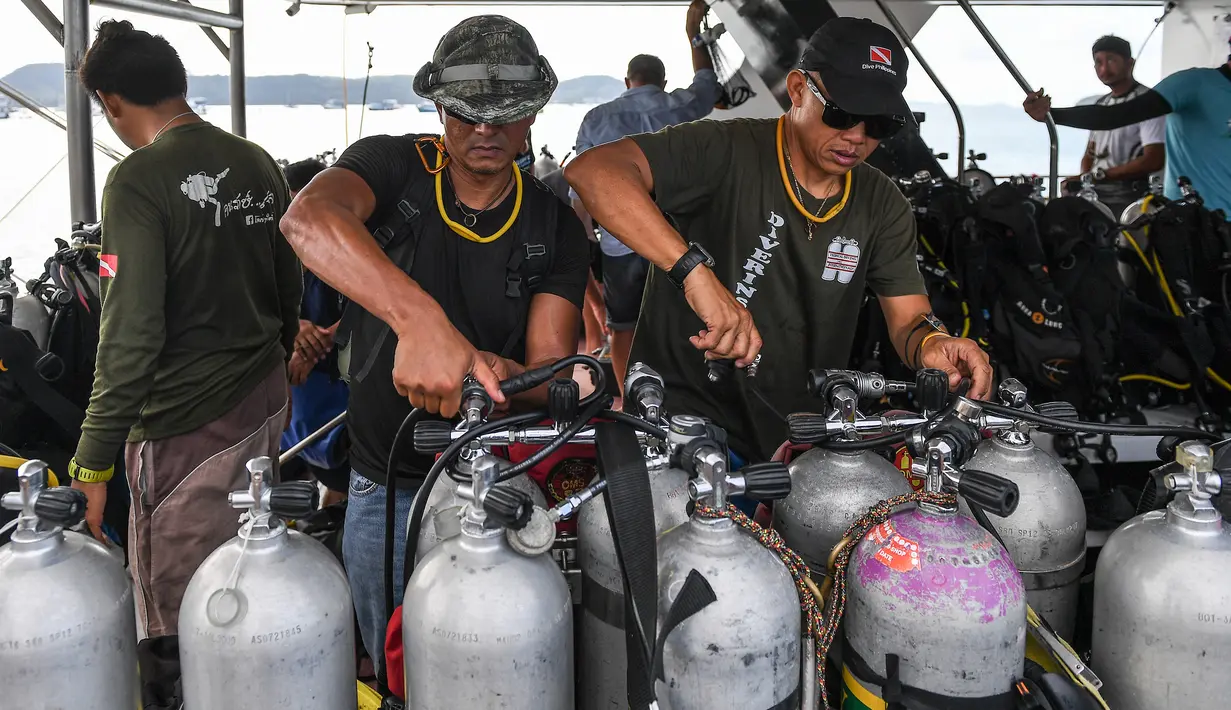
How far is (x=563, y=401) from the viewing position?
1.44m

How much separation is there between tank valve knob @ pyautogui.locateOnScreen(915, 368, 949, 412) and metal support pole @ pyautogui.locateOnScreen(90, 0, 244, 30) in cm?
407

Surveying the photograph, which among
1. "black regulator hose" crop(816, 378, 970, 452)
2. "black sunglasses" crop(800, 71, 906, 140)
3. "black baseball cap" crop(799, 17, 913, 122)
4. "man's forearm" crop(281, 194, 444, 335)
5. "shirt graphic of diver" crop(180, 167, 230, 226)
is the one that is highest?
"black baseball cap" crop(799, 17, 913, 122)

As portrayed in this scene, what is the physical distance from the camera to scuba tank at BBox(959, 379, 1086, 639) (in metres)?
1.56

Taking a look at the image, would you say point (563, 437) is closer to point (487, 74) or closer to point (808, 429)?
point (808, 429)

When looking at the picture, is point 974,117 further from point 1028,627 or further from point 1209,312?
point 1028,627

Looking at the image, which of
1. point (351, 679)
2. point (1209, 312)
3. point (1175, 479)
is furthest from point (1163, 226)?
point (351, 679)

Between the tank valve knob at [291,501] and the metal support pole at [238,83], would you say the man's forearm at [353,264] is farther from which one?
the metal support pole at [238,83]

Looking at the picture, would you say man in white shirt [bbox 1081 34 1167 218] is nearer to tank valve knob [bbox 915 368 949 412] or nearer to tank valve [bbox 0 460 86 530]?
tank valve knob [bbox 915 368 949 412]

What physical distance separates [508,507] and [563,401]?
0.28m

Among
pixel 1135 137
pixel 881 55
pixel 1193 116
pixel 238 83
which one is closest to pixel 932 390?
pixel 881 55

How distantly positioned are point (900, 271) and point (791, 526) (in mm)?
1068

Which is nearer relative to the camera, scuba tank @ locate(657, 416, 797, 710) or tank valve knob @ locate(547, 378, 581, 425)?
scuba tank @ locate(657, 416, 797, 710)

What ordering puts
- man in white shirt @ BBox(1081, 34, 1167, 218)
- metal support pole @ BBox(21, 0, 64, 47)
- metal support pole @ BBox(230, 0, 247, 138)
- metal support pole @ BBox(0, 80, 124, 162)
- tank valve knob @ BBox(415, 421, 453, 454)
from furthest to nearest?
man in white shirt @ BBox(1081, 34, 1167, 218), metal support pole @ BBox(230, 0, 247, 138), metal support pole @ BBox(0, 80, 124, 162), metal support pole @ BBox(21, 0, 64, 47), tank valve knob @ BBox(415, 421, 453, 454)

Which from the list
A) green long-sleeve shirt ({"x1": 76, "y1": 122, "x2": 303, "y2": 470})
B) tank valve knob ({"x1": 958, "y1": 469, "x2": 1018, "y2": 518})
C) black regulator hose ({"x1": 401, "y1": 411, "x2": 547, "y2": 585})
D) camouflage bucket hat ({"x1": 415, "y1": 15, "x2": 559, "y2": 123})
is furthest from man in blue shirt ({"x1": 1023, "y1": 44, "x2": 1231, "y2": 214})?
black regulator hose ({"x1": 401, "y1": 411, "x2": 547, "y2": 585})
